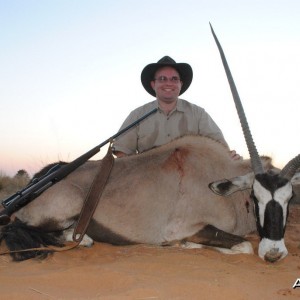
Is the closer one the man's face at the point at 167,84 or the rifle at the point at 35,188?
the rifle at the point at 35,188

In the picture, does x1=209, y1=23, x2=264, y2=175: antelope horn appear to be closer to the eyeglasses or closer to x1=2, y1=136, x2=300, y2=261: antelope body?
x1=2, y1=136, x2=300, y2=261: antelope body

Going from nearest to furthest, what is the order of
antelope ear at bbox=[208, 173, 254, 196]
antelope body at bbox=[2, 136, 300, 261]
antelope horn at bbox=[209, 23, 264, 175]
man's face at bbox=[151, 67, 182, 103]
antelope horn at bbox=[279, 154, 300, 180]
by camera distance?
antelope horn at bbox=[279, 154, 300, 180] → antelope horn at bbox=[209, 23, 264, 175] → antelope ear at bbox=[208, 173, 254, 196] → antelope body at bbox=[2, 136, 300, 261] → man's face at bbox=[151, 67, 182, 103]

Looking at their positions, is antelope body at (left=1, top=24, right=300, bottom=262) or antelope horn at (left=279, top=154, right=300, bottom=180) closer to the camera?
antelope horn at (left=279, top=154, right=300, bottom=180)

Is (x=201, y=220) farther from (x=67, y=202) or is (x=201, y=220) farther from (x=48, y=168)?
(x=48, y=168)

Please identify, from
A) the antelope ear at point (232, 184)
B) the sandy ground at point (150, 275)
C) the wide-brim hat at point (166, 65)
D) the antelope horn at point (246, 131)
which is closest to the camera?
the sandy ground at point (150, 275)

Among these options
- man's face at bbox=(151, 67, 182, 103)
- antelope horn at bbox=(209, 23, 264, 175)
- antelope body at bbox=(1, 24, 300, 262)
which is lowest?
antelope body at bbox=(1, 24, 300, 262)

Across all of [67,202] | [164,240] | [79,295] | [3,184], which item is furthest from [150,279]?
[3,184]

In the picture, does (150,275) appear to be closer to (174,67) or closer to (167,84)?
(167,84)

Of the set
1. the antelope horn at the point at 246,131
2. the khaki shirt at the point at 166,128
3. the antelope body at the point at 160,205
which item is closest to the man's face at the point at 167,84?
the khaki shirt at the point at 166,128

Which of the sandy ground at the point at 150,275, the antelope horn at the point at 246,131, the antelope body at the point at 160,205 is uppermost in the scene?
the antelope horn at the point at 246,131

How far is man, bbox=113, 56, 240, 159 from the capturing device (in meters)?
6.62

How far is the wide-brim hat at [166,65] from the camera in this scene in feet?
22.0

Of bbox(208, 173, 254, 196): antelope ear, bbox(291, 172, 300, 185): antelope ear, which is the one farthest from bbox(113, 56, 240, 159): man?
bbox(291, 172, 300, 185): antelope ear

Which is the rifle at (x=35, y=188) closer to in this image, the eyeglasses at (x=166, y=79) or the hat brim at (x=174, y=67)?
the eyeglasses at (x=166, y=79)
